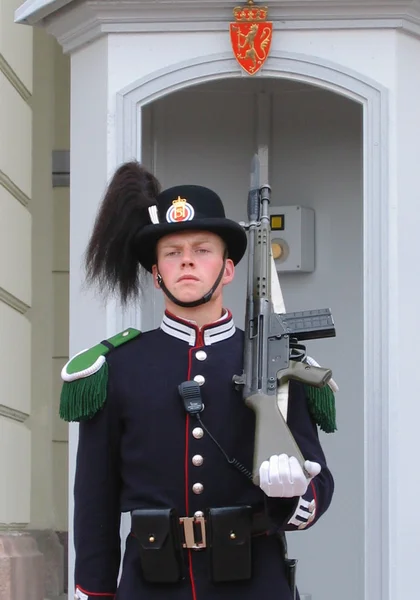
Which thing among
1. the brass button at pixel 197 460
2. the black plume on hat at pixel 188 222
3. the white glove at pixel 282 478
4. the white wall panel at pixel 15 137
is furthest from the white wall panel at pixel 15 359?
the white glove at pixel 282 478

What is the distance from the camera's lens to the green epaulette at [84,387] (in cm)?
296

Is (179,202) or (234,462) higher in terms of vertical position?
(179,202)

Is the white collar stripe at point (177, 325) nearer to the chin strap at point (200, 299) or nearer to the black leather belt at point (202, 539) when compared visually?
the chin strap at point (200, 299)

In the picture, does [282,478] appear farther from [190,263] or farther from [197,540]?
[190,263]

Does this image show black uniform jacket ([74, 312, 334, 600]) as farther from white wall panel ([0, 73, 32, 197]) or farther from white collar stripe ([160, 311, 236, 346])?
white wall panel ([0, 73, 32, 197])

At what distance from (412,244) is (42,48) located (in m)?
1.66

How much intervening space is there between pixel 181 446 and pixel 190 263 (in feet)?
1.25

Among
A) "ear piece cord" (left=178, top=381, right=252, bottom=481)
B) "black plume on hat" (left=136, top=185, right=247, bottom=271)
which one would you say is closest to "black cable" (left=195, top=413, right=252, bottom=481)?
"ear piece cord" (left=178, top=381, right=252, bottom=481)

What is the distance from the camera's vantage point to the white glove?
2.61 metres

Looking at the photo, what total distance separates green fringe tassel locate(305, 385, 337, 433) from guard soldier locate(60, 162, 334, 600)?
1 cm

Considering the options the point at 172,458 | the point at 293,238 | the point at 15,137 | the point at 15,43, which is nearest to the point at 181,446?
the point at 172,458

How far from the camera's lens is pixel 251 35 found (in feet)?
13.1

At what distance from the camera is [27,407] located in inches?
187

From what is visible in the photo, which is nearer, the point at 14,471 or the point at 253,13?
the point at 253,13
